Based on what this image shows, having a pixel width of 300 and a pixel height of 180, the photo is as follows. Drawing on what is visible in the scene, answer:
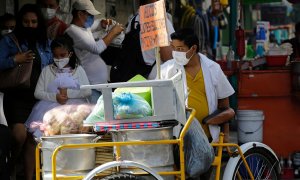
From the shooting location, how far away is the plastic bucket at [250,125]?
8969mm

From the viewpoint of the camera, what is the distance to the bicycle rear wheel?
6.69 metres

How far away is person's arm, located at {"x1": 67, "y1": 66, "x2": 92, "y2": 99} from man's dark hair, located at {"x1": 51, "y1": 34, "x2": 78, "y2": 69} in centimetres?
9

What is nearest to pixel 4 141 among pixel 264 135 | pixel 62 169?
pixel 62 169

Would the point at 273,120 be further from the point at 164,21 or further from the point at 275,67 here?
the point at 164,21

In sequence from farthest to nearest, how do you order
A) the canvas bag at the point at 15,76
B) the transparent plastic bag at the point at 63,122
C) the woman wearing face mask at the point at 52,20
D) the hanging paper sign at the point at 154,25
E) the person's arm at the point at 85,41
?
the woman wearing face mask at the point at 52,20
the person's arm at the point at 85,41
the canvas bag at the point at 15,76
the hanging paper sign at the point at 154,25
the transparent plastic bag at the point at 63,122

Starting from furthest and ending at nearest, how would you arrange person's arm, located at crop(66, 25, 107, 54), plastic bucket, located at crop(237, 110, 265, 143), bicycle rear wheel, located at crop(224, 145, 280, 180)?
plastic bucket, located at crop(237, 110, 265, 143)
person's arm, located at crop(66, 25, 107, 54)
bicycle rear wheel, located at crop(224, 145, 280, 180)

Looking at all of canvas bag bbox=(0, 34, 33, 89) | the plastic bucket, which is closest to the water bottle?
the plastic bucket

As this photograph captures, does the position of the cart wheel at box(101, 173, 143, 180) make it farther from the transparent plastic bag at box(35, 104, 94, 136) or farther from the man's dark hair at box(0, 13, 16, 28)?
the man's dark hair at box(0, 13, 16, 28)

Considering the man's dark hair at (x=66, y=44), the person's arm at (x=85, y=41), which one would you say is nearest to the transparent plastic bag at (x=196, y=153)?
the man's dark hair at (x=66, y=44)

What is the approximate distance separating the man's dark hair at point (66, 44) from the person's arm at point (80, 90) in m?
0.09

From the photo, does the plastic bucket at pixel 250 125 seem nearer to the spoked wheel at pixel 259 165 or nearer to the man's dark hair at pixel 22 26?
the spoked wheel at pixel 259 165

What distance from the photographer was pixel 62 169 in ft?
17.4

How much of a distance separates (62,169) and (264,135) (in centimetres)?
460

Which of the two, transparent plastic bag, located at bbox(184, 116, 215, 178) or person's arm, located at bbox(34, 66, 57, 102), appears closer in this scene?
transparent plastic bag, located at bbox(184, 116, 215, 178)
